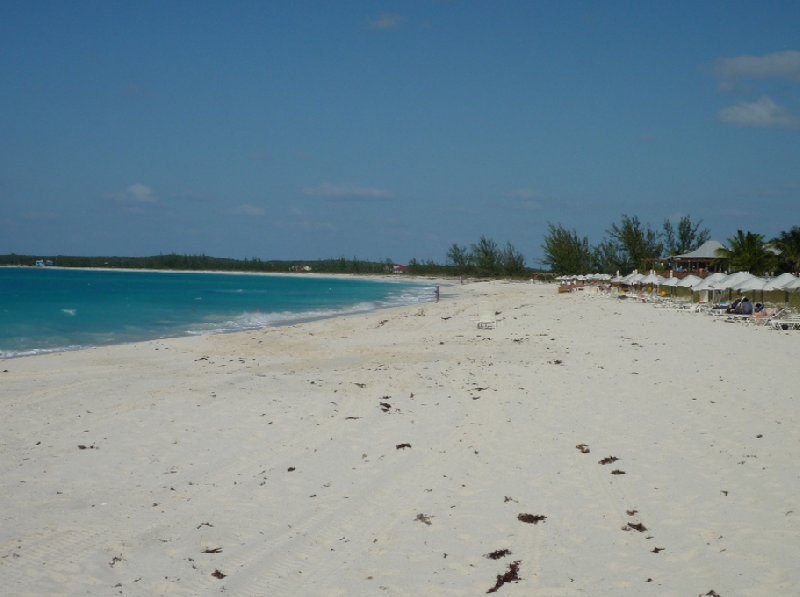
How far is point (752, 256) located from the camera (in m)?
41.2

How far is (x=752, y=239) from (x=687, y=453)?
39691mm

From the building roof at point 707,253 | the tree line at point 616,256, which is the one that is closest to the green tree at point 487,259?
the tree line at point 616,256

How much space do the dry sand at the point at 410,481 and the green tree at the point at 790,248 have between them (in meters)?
30.6

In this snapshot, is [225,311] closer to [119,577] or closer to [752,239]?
[752,239]

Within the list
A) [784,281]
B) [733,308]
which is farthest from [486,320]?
[784,281]

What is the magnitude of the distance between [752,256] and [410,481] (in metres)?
40.4

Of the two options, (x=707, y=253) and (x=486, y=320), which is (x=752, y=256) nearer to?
(x=707, y=253)

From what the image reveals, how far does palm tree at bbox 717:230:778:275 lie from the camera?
41219mm

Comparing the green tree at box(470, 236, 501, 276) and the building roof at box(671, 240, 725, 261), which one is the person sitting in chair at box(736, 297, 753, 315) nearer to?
the building roof at box(671, 240, 725, 261)

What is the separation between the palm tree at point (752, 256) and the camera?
1623 inches

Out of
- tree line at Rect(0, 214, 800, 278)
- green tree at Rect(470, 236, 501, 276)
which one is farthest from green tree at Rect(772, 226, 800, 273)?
green tree at Rect(470, 236, 501, 276)

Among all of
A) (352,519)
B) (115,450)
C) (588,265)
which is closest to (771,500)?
(352,519)

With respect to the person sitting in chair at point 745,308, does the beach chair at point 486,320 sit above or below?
below

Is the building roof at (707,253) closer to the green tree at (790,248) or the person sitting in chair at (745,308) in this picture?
the green tree at (790,248)
